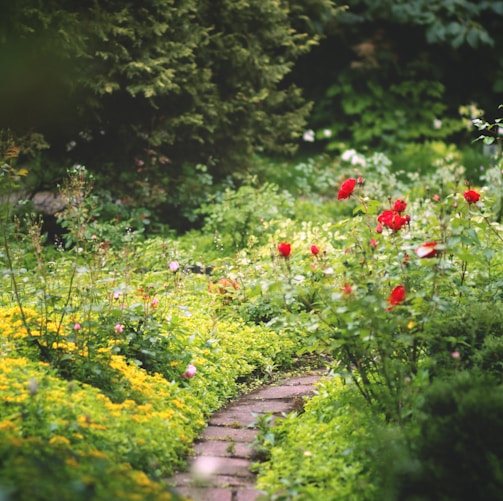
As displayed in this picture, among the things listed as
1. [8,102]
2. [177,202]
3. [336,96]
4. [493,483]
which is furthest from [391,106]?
[493,483]

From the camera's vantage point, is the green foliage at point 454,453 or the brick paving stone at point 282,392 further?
the brick paving stone at point 282,392

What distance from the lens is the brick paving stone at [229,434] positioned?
3861 millimetres

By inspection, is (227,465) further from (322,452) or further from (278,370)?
(278,370)

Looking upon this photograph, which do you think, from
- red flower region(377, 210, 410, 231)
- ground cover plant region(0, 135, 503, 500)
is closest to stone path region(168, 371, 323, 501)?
ground cover plant region(0, 135, 503, 500)

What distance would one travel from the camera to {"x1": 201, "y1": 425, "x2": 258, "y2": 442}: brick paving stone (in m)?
3.86

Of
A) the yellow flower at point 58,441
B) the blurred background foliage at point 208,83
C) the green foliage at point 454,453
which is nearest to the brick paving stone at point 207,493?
the yellow flower at point 58,441

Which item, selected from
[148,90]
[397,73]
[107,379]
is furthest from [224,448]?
[397,73]

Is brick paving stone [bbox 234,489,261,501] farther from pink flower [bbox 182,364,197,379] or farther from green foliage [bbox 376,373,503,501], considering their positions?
pink flower [bbox 182,364,197,379]

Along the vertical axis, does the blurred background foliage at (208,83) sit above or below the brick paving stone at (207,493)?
above

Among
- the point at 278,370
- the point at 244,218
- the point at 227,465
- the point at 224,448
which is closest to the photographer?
the point at 227,465

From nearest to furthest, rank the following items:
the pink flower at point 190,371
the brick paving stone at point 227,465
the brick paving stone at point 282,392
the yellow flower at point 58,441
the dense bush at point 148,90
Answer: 1. the yellow flower at point 58,441
2. the brick paving stone at point 227,465
3. the pink flower at point 190,371
4. the brick paving stone at point 282,392
5. the dense bush at point 148,90

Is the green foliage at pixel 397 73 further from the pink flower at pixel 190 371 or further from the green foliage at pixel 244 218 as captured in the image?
the pink flower at pixel 190 371

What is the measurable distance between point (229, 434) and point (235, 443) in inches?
5.7

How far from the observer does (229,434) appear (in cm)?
392
